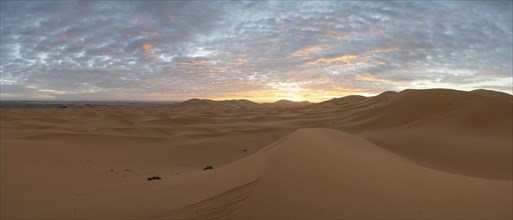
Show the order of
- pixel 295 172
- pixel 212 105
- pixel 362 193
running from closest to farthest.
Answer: pixel 362 193, pixel 295 172, pixel 212 105

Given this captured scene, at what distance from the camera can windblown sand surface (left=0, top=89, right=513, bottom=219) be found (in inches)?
177

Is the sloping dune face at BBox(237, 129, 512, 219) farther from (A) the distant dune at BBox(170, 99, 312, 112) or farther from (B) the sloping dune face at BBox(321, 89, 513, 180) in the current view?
(A) the distant dune at BBox(170, 99, 312, 112)

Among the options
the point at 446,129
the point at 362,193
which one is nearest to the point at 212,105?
the point at 446,129

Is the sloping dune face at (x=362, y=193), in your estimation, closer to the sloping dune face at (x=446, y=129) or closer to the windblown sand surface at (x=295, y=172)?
the windblown sand surface at (x=295, y=172)

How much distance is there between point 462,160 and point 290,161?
27.9 ft

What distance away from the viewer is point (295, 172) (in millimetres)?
5289

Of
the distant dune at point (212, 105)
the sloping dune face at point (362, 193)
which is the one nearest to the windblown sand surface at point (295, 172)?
the sloping dune face at point (362, 193)

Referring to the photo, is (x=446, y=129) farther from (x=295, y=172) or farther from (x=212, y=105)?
(x=212, y=105)

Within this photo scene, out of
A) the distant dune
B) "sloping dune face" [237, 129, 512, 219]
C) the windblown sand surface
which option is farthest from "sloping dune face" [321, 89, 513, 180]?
the distant dune

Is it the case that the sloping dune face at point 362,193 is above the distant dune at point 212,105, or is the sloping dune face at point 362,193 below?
below

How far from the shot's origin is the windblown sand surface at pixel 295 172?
449 centimetres

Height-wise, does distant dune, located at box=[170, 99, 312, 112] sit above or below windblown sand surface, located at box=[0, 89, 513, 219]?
above

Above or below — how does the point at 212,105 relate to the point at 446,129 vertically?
above

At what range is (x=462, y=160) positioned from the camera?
37.3ft
